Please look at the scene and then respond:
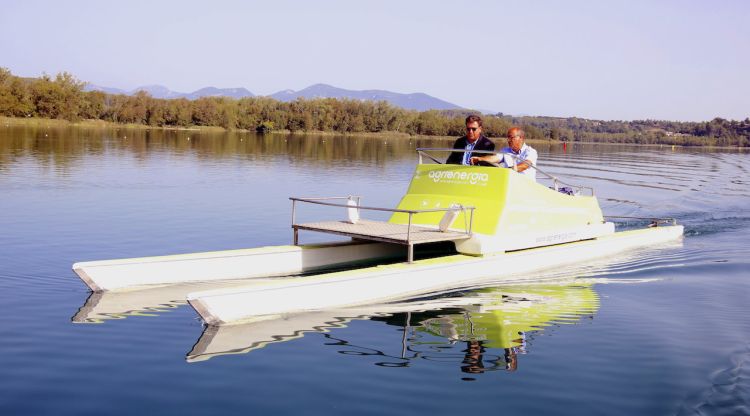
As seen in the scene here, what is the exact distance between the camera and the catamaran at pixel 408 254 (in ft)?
32.5

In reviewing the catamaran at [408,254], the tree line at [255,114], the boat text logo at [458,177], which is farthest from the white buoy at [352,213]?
the tree line at [255,114]

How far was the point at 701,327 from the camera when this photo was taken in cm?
995

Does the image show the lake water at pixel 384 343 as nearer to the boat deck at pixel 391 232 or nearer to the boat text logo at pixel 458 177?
the boat deck at pixel 391 232

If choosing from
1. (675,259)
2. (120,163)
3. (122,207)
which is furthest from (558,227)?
(120,163)

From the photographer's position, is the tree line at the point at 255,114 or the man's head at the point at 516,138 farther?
the tree line at the point at 255,114

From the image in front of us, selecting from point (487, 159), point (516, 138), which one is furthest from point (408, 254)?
point (516, 138)

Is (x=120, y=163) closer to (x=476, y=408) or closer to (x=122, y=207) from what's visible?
(x=122, y=207)

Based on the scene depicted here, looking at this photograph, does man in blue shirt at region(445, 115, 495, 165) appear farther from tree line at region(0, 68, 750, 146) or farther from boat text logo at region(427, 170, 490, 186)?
tree line at region(0, 68, 750, 146)

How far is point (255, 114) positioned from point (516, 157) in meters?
113

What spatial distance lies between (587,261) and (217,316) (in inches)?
350

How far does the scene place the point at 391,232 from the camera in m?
12.1

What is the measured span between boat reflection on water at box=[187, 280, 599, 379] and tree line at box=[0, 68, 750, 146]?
100 m

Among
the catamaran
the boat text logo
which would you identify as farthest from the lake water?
the boat text logo

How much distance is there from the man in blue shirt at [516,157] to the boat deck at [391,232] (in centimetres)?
201
